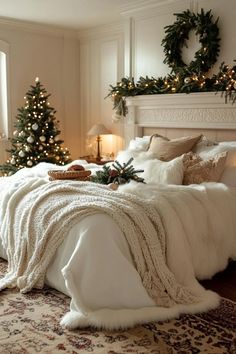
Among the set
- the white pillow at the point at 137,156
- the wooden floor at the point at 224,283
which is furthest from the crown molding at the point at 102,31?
the wooden floor at the point at 224,283

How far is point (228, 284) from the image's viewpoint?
313 cm

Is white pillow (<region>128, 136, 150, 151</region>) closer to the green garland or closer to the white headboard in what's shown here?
the white headboard

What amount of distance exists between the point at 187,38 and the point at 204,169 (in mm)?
1983

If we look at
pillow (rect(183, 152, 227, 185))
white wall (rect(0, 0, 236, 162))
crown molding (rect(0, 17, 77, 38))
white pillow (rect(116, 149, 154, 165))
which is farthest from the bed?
crown molding (rect(0, 17, 77, 38))

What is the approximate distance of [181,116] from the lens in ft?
16.0

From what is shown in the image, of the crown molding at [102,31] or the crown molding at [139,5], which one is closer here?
the crown molding at [139,5]

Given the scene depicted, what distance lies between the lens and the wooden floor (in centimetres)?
296

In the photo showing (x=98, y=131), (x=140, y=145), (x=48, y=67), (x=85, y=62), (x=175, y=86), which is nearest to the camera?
(x=140, y=145)

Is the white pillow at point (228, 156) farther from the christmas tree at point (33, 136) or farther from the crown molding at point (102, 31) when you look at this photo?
the crown molding at point (102, 31)

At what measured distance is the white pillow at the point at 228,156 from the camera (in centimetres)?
371

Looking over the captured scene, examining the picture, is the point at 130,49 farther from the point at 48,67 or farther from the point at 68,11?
the point at 48,67

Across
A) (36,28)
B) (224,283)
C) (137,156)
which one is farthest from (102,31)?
(224,283)

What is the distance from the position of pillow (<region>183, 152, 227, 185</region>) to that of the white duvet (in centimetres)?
30

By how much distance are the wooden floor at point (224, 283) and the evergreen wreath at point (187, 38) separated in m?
2.37
